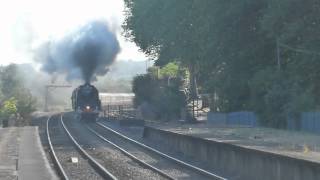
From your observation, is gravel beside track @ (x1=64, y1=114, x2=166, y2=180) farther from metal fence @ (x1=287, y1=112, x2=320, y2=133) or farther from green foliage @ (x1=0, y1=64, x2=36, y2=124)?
green foliage @ (x1=0, y1=64, x2=36, y2=124)

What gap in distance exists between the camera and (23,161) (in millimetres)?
26219

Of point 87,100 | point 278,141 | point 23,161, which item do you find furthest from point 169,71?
point 23,161

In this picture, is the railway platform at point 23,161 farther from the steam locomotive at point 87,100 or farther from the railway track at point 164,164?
the steam locomotive at point 87,100

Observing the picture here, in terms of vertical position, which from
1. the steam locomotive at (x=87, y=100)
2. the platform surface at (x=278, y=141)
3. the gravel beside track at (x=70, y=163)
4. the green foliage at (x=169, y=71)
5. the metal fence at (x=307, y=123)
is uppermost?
the green foliage at (x=169, y=71)

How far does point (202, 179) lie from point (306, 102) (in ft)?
64.2

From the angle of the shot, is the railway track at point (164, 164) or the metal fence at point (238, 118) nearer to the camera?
the railway track at point (164, 164)

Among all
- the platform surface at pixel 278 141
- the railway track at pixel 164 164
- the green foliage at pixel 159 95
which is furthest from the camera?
the green foliage at pixel 159 95

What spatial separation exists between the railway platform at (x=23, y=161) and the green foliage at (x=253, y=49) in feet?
47.8

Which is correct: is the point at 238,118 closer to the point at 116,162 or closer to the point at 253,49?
the point at 253,49

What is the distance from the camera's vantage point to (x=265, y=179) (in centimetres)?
1895

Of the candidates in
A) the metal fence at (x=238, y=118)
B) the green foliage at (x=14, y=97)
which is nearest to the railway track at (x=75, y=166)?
the metal fence at (x=238, y=118)

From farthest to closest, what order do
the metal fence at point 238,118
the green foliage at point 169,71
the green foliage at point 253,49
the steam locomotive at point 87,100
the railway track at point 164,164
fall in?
the green foliage at point 169,71 < the steam locomotive at point 87,100 < the metal fence at point 238,118 < the green foliage at point 253,49 < the railway track at point 164,164

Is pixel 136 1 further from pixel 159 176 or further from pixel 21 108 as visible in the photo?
pixel 159 176

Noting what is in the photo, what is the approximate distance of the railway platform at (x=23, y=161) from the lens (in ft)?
70.2
